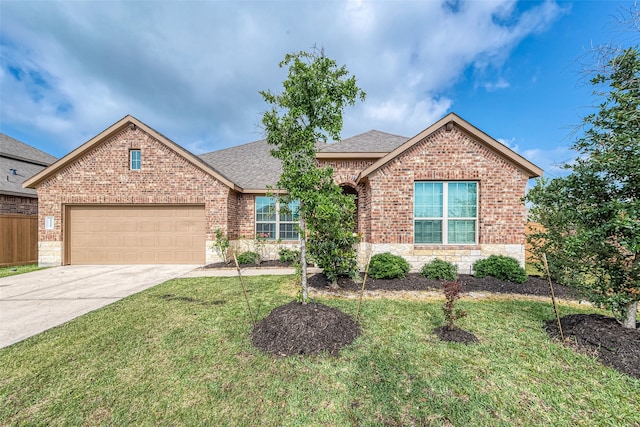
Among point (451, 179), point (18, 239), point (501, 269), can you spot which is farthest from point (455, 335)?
point (18, 239)

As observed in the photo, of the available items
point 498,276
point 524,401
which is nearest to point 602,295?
point 524,401

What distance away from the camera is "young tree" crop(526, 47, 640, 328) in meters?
3.43

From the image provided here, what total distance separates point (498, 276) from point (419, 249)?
224cm

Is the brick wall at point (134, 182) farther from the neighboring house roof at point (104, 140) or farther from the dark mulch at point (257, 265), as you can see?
Answer: the dark mulch at point (257, 265)

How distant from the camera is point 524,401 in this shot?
2.71 m

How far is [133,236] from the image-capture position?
10.7 meters

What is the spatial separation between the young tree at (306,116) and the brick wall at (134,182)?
7105 millimetres

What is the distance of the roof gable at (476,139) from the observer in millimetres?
7837

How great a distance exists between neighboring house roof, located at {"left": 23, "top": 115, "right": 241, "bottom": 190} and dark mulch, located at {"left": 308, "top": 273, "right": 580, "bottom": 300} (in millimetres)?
6316

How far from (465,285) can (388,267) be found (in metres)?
2.15

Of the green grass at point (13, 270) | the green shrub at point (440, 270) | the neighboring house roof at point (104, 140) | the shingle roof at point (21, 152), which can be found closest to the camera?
the green shrub at point (440, 270)

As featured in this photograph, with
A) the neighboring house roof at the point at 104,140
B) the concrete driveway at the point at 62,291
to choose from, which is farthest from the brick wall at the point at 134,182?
the concrete driveway at the point at 62,291

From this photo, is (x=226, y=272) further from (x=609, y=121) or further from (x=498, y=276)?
(x=609, y=121)

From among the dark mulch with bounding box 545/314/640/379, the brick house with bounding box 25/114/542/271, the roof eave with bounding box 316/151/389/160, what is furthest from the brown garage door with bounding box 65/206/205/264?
the dark mulch with bounding box 545/314/640/379
